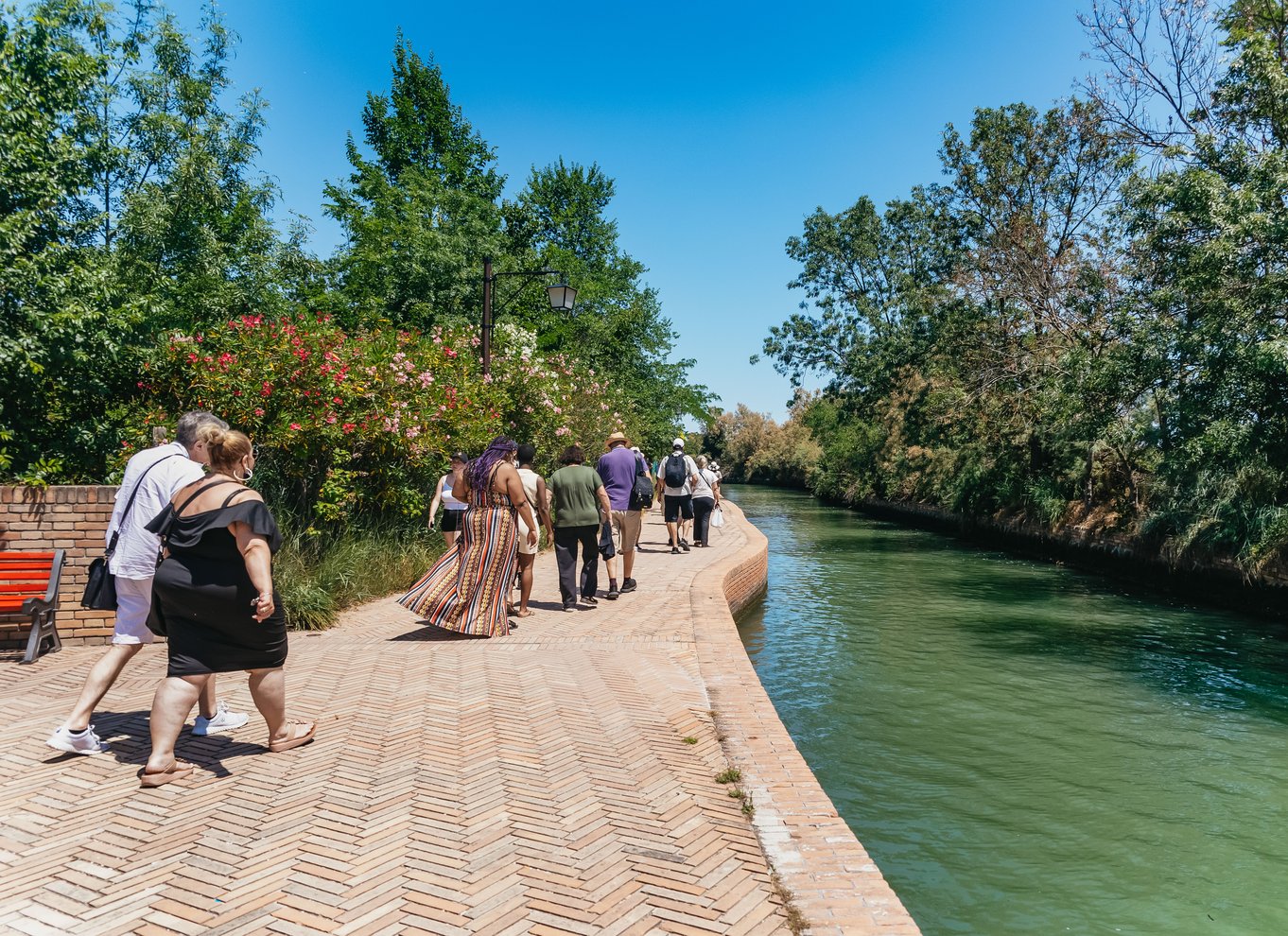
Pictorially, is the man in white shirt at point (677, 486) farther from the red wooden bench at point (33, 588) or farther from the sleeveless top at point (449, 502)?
the red wooden bench at point (33, 588)

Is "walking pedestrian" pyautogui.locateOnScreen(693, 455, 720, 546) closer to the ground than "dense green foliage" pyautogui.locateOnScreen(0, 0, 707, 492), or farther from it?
closer to the ground

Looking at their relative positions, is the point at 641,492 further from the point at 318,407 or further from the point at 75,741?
the point at 75,741

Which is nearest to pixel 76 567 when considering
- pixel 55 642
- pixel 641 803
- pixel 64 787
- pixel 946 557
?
pixel 55 642

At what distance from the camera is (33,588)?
717 centimetres

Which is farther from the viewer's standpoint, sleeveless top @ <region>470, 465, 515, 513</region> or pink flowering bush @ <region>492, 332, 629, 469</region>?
pink flowering bush @ <region>492, 332, 629, 469</region>

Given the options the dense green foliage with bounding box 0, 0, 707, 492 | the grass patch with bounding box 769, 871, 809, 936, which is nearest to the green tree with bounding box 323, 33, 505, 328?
the dense green foliage with bounding box 0, 0, 707, 492

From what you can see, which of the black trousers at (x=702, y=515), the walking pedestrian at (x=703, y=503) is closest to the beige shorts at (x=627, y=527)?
the walking pedestrian at (x=703, y=503)

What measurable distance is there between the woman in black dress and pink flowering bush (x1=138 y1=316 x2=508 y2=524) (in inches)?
238

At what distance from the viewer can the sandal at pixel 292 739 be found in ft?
15.9

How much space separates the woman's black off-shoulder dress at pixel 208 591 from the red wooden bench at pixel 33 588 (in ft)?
12.0

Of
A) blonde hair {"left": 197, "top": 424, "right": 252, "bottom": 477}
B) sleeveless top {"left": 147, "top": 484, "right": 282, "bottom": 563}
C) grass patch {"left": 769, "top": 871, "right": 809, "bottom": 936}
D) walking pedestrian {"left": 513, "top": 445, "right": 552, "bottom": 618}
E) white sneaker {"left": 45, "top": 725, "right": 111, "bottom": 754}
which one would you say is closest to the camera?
grass patch {"left": 769, "top": 871, "right": 809, "bottom": 936}

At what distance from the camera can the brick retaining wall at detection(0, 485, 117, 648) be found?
24.0 ft

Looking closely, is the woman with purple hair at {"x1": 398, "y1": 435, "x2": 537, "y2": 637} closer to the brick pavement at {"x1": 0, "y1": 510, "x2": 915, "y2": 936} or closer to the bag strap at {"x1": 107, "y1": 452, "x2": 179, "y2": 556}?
the brick pavement at {"x1": 0, "y1": 510, "x2": 915, "y2": 936}

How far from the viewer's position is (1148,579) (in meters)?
17.7
